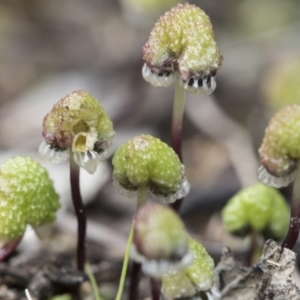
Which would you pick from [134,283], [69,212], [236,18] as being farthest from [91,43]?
[134,283]

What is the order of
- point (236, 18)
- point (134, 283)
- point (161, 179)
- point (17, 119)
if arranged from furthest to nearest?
point (236, 18) < point (17, 119) < point (134, 283) < point (161, 179)

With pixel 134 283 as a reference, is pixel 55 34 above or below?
above

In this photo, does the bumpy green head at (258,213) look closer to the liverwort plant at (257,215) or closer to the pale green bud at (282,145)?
the liverwort plant at (257,215)

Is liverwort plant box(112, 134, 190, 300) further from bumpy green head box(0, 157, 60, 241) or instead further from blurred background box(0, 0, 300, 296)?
blurred background box(0, 0, 300, 296)

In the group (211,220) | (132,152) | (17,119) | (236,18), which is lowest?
(132,152)

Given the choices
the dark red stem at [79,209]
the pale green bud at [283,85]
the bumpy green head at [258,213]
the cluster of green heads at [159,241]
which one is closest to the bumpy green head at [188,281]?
the cluster of green heads at [159,241]

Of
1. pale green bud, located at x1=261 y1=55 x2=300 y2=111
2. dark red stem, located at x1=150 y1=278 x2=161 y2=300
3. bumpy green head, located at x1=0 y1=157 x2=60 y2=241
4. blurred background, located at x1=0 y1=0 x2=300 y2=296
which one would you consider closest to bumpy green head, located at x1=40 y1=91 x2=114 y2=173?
bumpy green head, located at x1=0 y1=157 x2=60 y2=241

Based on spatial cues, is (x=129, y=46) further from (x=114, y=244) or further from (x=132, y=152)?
(x=132, y=152)
